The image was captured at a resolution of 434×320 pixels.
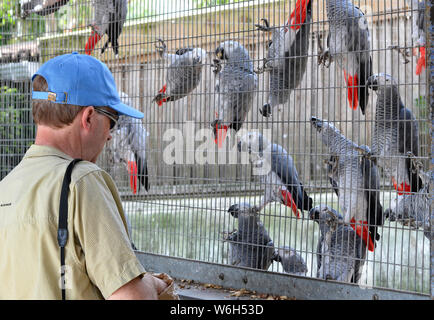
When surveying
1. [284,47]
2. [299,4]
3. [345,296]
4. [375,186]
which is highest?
[299,4]

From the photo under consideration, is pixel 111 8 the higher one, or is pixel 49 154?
pixel 111 8

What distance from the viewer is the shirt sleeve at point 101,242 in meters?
1.18

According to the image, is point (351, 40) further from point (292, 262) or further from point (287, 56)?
point (292, 262)

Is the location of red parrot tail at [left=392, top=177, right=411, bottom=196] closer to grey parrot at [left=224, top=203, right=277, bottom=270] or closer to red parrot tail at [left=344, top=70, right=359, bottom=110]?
red parrot tail at [left=344, top=70, right=359, bottom=110]

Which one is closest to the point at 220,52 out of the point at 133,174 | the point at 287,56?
the point at 287,56

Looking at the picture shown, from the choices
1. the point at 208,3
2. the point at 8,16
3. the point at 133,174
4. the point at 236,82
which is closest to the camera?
the point at 236,82

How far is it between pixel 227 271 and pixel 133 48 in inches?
81.1

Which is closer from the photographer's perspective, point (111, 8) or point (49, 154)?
point (49, 154)

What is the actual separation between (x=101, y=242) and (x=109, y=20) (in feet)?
12.5

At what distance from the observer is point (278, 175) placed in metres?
3.82

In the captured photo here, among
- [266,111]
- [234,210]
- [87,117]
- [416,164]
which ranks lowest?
[234,210]

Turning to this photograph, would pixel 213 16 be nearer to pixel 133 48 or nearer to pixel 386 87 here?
pixel 133 48

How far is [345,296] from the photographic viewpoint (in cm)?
342

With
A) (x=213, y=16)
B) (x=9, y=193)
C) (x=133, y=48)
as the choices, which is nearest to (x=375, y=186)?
(x=213, y=16)
